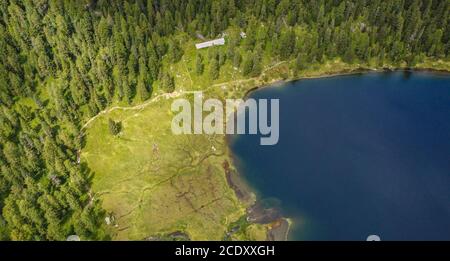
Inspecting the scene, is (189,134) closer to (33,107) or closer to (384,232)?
(33,107)

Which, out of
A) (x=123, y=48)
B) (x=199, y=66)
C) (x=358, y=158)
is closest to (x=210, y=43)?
(x=199, y=66)

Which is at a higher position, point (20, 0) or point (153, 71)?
point (20, 0)

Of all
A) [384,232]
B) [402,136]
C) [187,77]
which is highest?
[187,77]

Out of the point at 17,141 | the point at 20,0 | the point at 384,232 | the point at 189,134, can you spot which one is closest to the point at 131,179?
the point at 189,134

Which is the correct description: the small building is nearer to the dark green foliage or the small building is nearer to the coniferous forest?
the coniferous forest

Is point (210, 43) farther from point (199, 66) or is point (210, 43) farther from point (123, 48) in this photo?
point (123, 48)
